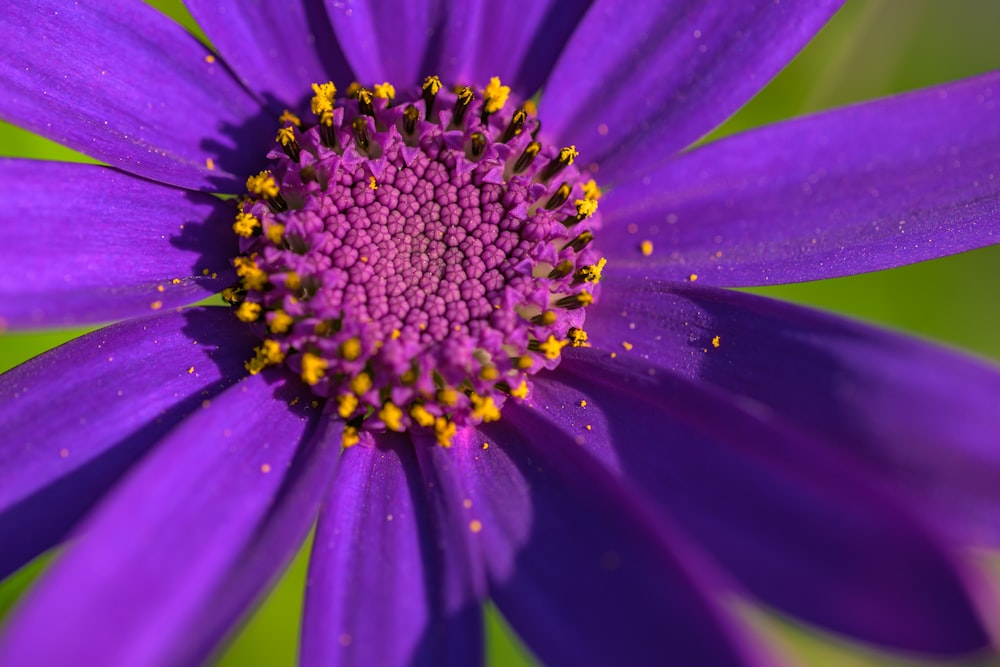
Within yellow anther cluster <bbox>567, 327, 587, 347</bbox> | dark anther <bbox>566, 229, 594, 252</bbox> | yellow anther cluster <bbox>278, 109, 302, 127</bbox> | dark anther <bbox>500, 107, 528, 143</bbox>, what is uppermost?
dark anther <bbox>500, 107, 528, 143</bbox>

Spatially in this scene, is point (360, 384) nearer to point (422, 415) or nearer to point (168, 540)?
point (422, 415)

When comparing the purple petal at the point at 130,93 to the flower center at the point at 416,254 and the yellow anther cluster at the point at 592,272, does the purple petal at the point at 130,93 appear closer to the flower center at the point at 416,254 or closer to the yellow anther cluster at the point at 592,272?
the flower center at the point at 416,254

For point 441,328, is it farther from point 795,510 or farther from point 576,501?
point 795,510

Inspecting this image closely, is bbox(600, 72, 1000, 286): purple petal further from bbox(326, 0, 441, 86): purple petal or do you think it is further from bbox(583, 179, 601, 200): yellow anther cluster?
bbox(326, 0, 441, 86): purple petal

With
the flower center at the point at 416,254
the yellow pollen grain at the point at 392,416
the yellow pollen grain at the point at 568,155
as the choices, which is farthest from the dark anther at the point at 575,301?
the yellow pollen grain at the point at 392,416

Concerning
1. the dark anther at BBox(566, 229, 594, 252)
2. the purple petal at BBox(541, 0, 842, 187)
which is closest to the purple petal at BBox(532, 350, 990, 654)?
the dark anther at BBox(566, 229, 594, 252)

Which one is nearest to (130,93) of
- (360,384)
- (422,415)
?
(360,384)
